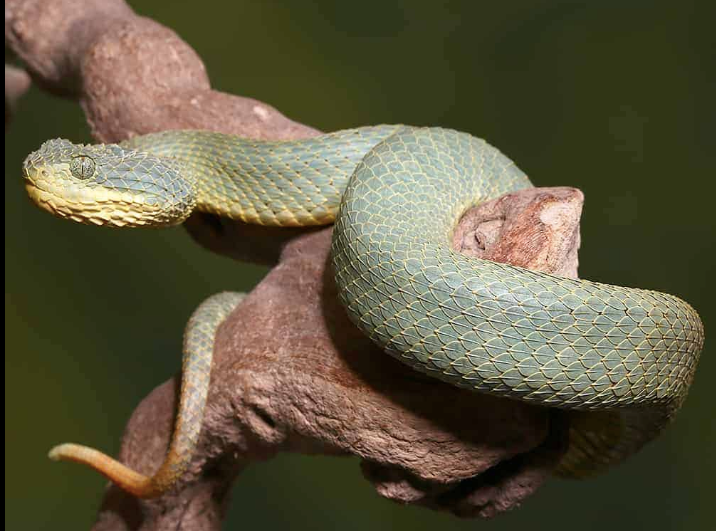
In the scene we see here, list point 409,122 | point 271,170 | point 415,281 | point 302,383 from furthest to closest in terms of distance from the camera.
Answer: point 409,122 → point 271,170 → point 302,383 → point 415,281

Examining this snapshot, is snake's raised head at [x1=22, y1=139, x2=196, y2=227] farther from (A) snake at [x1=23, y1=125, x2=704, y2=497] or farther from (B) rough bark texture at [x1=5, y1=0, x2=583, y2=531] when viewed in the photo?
(B) rough bark texture at [x1=5, y1=0, x2=583, y2=531]

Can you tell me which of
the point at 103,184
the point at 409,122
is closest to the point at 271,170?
the point at 103,184

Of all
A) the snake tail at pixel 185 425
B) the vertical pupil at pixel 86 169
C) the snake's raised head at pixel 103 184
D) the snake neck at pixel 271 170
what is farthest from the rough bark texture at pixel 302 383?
the vertical pupil at pixel 86 169

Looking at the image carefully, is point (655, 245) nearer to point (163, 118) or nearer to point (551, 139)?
point (551, 139)

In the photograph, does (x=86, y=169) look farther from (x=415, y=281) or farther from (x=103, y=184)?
(x=415, y=281)

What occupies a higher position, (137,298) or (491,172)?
(491,172)

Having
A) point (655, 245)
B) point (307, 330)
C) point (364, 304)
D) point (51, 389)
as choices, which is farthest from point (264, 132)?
point (51, 389)
